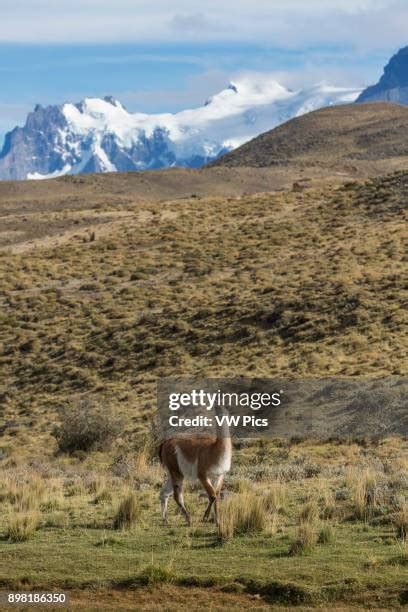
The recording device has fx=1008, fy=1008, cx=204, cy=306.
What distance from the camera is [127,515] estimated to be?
44.9 feet

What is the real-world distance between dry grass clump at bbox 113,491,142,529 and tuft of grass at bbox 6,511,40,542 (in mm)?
1093

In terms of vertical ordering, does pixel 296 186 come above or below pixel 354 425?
above

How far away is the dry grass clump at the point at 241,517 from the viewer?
12531 millimetres

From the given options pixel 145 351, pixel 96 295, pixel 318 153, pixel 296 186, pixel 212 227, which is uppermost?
pixel 318 153

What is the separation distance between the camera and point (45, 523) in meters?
13.9

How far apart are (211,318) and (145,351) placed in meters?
3.92

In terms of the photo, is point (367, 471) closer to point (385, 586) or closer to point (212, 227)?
point (385, 586)

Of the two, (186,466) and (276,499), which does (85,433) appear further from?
(186,466)

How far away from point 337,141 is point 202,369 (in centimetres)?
12404

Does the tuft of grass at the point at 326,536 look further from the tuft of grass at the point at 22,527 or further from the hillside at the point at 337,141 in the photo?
the hillside at the point at 337,141

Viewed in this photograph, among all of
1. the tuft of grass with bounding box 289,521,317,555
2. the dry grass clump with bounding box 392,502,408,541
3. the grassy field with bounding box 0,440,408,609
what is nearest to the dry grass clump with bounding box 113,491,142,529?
the grassy field with bounding box 0,440,408,609

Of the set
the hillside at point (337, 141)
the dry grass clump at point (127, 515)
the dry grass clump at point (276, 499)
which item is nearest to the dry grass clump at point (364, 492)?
the dry grass clump at point (276, 499)

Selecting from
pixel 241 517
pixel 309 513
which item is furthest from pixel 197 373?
pixel 241 517

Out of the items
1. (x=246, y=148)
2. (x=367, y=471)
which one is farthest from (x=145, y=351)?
(x=246, y=148)
